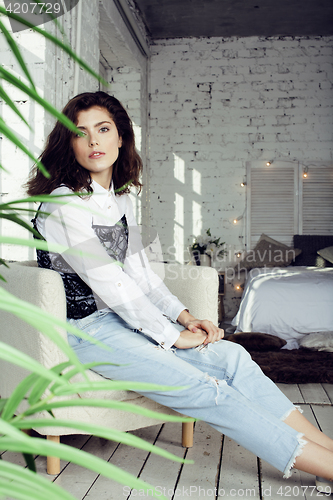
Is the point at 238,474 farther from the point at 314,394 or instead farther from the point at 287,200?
the point at 287,200

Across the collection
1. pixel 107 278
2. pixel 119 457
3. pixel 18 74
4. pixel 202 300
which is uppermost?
pixel 18 74

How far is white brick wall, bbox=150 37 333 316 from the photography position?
16.4ft

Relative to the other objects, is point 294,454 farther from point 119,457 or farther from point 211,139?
point 211,139

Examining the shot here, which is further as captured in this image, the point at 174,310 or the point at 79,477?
the point at 174,310

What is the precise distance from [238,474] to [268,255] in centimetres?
344

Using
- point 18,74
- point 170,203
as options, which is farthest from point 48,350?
point 170,203

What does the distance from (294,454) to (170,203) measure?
4.26m

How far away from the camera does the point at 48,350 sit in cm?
131

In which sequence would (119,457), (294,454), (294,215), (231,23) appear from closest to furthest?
(294,454) < (119,457) < (231,23) < (294,215)

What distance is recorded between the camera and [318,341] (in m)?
2.91

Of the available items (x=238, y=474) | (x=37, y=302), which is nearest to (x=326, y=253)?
(x=238, y=474)

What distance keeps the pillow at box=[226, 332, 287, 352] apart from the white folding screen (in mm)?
2207

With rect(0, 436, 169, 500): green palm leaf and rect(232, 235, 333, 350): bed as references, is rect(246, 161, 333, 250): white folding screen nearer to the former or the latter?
rect(232, 235, 333, 350): bed

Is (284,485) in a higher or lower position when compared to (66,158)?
lower
